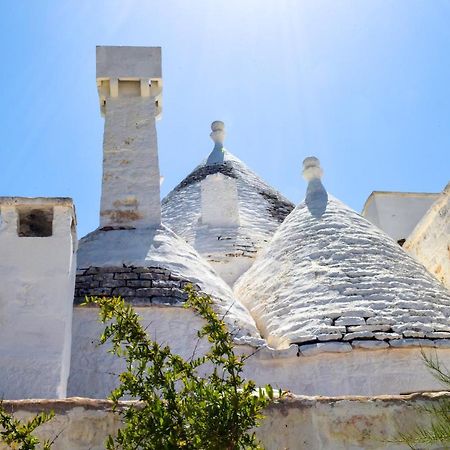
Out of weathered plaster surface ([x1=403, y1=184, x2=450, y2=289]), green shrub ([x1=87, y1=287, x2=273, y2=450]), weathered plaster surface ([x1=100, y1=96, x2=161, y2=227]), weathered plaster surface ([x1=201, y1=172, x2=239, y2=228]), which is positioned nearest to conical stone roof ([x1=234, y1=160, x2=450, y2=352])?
weathered plaster surface ([x1=403, y1=184, x2=450, y2=289])

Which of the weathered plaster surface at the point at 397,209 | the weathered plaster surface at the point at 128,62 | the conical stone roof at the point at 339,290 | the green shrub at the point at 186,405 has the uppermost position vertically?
the weathered plaster surface at the point at 128,62

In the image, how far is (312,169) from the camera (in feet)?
33.3

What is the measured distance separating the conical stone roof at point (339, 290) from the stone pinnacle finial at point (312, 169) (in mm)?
810

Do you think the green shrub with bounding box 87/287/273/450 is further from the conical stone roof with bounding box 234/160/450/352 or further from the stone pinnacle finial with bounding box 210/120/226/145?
the stone pinnacle finial with bounding box 210/120/226/145

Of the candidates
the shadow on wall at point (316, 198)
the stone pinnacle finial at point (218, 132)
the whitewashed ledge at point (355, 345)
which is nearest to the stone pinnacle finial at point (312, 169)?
the shadow on wall at point (316, 198)

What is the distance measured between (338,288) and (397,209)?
249 inches

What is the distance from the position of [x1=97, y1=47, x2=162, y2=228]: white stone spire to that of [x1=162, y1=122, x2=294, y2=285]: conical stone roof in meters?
1.42

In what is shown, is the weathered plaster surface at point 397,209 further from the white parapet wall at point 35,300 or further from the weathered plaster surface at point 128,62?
the white parapet wall at point 35,300

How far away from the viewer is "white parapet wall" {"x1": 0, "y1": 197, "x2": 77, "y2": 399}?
583 centimetres

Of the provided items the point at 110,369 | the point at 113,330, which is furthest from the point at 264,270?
the point at 113,330

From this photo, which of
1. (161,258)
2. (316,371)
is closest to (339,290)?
(316,371)

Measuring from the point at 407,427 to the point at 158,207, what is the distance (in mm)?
5338

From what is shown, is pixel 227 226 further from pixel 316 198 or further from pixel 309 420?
pixel 309 420

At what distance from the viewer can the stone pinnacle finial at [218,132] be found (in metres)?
14.2
